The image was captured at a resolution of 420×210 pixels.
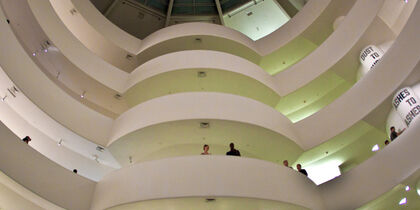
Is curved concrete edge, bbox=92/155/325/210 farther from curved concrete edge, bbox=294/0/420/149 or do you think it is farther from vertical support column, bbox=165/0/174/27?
vertical support column, bbox=165/0/174/27

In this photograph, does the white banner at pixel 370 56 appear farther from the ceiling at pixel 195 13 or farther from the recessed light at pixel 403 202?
the ceiling at pixel 195 13

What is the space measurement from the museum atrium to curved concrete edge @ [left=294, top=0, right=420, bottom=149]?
44 millimetres

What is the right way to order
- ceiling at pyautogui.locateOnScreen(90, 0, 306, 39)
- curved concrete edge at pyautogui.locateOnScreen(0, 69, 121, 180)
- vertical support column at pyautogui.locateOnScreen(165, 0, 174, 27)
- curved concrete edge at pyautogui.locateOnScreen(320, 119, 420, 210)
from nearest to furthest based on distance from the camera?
curved concrete edge at pyautogui.locateOnScreen(320, 119, 420, 210)
curved concrete edge at pyautogui.locateOnScreen(0, 69, 121, 180)
ceiling at pyautogui.locateOnScreen(90, 0, 306, 39)
vertical support column at pyautogui.locateOnScreen(165, 0, 174, 27)

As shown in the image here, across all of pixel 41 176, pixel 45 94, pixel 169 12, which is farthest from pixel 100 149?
pixel 169 12

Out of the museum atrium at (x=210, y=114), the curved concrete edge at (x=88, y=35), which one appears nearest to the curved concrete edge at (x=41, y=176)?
the museum atrium at (x=210, y=114)

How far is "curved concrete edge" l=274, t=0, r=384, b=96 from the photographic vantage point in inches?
511

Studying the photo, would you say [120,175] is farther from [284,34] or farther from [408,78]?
[284,34]

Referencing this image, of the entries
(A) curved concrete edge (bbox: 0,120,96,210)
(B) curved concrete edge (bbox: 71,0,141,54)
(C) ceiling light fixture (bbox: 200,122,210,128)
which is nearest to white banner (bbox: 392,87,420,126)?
(C) ceiling light fixture (bbox: 200,122,210,128)

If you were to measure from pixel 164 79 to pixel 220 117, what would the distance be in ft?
14.0

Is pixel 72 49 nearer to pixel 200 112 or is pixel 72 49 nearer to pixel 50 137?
pixel 50 137

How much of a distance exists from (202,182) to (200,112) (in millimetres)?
3389

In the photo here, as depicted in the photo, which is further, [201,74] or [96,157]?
[201,74]

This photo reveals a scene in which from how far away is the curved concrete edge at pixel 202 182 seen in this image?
29.8ft

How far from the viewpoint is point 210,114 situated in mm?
11867
